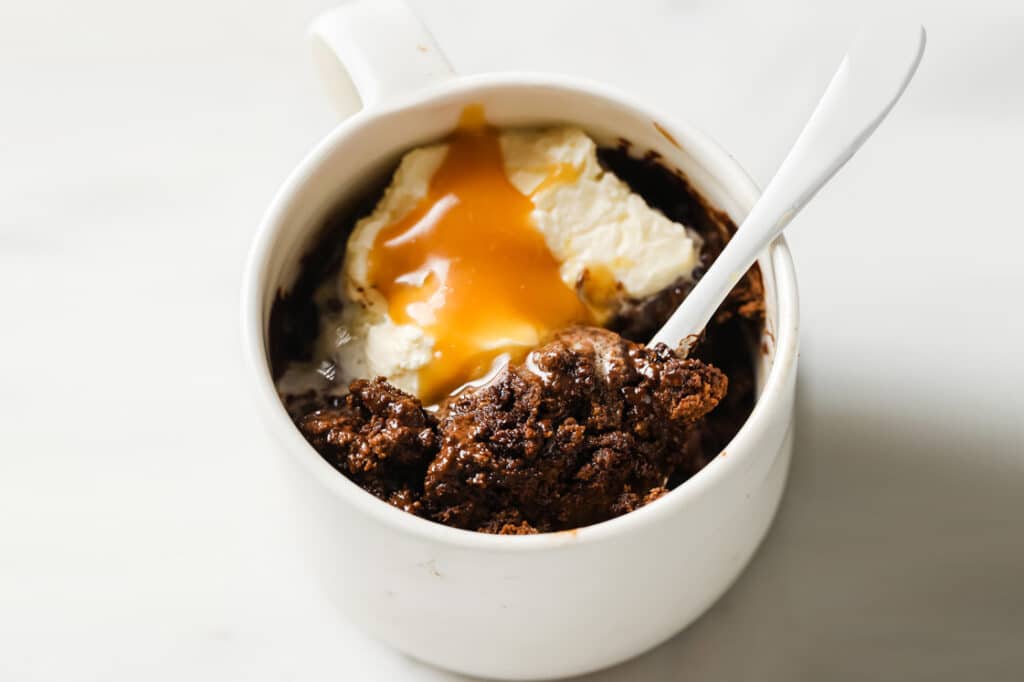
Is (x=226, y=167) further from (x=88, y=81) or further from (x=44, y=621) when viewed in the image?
(x=44, y=621)

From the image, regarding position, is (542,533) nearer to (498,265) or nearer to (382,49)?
(498,265)

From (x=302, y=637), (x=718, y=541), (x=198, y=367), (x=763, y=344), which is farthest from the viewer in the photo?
(x=198, y=367)

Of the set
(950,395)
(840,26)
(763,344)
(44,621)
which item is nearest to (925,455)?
(950,395)

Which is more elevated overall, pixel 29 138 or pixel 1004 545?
pixel 29 138

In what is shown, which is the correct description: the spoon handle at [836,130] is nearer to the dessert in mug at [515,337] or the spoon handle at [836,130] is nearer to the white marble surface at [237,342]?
the dessert in mug at [515,337]

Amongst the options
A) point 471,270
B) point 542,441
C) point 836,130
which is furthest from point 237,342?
point 836,130

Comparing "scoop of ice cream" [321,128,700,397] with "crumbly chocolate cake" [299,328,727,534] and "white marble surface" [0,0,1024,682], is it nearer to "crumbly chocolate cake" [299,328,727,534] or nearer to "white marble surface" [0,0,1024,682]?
"crumbly chocolate cake" [299,328,727,534]

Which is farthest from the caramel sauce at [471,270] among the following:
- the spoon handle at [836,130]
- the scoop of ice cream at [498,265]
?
the spoon handle at [836,130]
